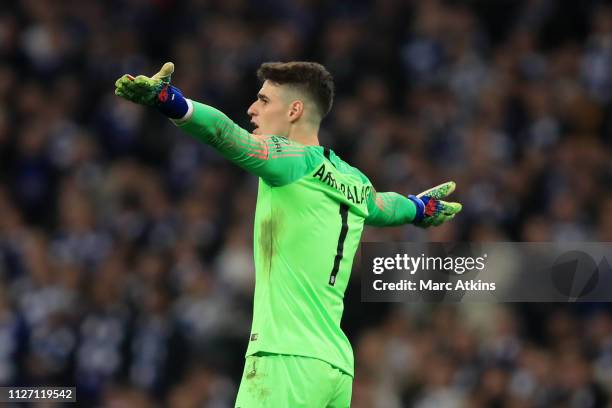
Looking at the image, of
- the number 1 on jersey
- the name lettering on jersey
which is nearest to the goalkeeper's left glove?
the name lettering on jersey

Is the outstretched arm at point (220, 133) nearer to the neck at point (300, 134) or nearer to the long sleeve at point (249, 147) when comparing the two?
the long sleeve at point (249, 147)

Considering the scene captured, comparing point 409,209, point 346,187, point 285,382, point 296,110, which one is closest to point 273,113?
point 296,110

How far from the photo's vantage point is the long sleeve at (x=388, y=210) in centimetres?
570

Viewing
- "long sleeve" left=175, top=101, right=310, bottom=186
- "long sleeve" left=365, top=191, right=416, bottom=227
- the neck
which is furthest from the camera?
"long sleeve" left=365, top=191, right=416, bottom=227

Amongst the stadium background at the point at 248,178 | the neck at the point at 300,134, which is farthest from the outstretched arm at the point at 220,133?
the stadium background at the point at 248,178

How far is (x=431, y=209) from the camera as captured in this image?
620 cm

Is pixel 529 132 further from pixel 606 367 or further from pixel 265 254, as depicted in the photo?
pixel 265 254

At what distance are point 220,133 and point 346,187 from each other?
81cm

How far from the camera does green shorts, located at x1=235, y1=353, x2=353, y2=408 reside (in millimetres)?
4906

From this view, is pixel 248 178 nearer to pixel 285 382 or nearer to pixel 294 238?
pixel 294 238

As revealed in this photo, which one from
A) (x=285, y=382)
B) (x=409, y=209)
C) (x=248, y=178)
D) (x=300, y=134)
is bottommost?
(x=285, y=382)

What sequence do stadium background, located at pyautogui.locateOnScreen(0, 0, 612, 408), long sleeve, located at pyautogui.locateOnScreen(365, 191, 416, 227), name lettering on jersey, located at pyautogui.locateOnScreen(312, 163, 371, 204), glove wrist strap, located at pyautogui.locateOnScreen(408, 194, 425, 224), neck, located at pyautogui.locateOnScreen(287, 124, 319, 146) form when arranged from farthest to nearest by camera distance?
stadium background, located at pyautogui.locateOnScreen(0, 0, 612, 408)
glove wrist strap, located at pyautogui.locateOnScreen(408, 194, 425, 224)
long sleeve, located at pyautogui.locateOnScreen(365, 191, 416, 227)
neck, located at pyautogui.locateOnScreen(287, 124, 319, 146)
name lettering on jersey, located at pyautogui.locateOnScreen(312, 163, 371, 204)

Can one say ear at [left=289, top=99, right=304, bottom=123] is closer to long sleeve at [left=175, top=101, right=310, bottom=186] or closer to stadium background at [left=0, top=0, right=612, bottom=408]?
long sleeve at [left=175, top=101, right=310, bottom=186]

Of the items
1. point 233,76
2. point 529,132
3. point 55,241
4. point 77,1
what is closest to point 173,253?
point 55,241
